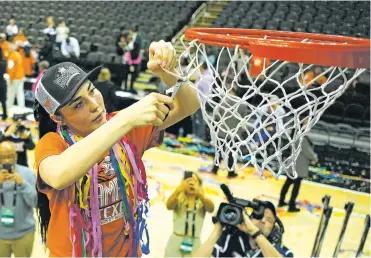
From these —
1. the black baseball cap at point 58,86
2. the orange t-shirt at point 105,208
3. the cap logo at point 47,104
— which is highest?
the black baseball cap at point 58,86

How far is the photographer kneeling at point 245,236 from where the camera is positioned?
263cm

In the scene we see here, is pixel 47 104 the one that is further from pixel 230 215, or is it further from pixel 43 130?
pixel 230 215

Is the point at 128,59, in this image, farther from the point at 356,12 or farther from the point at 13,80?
the point at 356,12

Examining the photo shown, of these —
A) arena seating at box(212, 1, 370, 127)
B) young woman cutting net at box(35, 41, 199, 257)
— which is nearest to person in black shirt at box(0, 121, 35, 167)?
young woman cutting net at box(35, 41, 199, 257)

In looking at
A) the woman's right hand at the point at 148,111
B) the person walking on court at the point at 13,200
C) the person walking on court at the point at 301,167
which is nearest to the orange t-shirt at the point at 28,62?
the person walking on court at the point at 301,167

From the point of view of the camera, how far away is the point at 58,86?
1.51m

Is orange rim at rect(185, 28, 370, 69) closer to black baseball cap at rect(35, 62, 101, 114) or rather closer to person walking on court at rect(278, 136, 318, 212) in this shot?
black baseball cap at rect(35, 62, 101, 114)

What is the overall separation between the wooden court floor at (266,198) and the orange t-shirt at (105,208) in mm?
2000

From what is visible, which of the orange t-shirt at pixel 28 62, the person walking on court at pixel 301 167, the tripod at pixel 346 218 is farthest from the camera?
the orange t-shirt at pixel 28 62

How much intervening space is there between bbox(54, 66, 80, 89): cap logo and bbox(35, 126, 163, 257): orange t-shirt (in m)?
0.16

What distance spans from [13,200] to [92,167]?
1729 millimetres

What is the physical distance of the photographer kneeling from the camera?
8.63 ft

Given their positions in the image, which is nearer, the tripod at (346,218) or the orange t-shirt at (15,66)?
the tripod at (346,218)

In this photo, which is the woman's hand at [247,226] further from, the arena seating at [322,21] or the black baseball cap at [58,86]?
the arena seating at [322,21]
